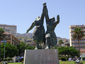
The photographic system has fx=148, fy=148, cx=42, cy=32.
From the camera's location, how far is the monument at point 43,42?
10945 mm

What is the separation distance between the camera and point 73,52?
54.5m

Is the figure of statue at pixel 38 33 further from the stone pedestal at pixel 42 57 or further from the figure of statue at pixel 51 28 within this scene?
the stone pedestal at pixel 42 57

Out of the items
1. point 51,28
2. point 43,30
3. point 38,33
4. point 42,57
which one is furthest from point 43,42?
point 42,57

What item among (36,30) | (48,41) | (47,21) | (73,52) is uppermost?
(47,21)

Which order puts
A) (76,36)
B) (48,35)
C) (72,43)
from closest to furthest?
(48,35) < (76,36) < (72,43)

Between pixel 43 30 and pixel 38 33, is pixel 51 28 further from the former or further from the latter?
pixel 38 33

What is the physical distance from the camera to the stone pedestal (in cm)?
1088

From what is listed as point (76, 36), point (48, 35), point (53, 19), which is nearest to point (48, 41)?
point (48, 35)

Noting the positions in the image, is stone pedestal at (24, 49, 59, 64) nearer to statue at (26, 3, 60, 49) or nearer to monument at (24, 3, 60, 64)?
monument at (24, 3, 60, 64)

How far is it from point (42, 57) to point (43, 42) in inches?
61.2

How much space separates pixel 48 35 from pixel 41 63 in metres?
2.21

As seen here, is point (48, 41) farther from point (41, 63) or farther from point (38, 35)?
point (41, 63)

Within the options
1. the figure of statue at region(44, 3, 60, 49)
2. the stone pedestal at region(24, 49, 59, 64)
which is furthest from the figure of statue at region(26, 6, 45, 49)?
the stone pedestal at region(24, 49, 59, 64)

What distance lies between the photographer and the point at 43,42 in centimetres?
1214
